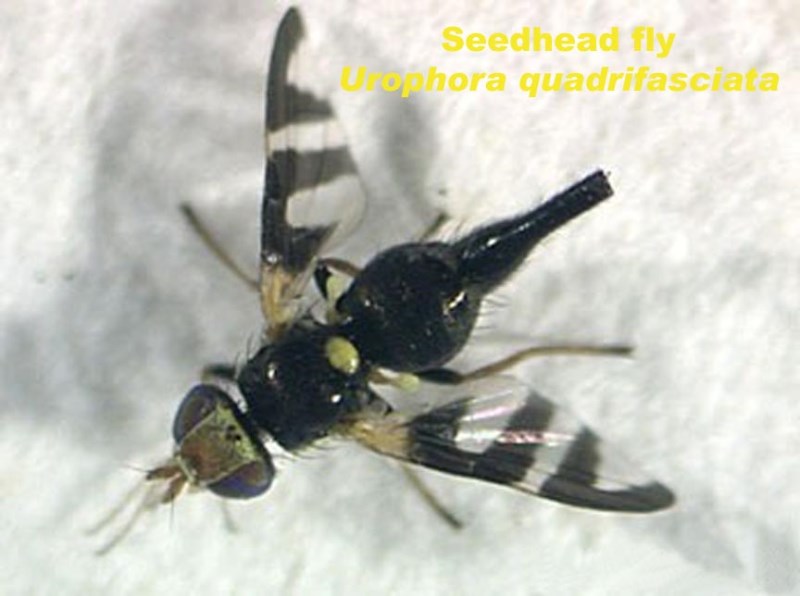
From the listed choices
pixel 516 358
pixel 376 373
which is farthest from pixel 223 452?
pixel 516 358

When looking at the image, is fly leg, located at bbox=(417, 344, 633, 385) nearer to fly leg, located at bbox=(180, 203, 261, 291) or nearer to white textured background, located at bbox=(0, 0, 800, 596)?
white textured background, located at bbox=(0, 0, 800, 596)

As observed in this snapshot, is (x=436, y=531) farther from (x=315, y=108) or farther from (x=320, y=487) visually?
(x=315, y=108)

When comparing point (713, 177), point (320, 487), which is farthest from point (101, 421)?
point (713, 177)

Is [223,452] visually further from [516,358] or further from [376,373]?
[516,358]

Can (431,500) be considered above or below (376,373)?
below

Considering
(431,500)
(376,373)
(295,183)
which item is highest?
(295,183)

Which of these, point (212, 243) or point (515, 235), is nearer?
point (515, 235)

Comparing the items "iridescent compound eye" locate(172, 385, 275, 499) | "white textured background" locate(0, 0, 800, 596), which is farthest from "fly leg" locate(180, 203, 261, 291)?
"iridescent compound eye" locate(172, 385, 275, 499)
